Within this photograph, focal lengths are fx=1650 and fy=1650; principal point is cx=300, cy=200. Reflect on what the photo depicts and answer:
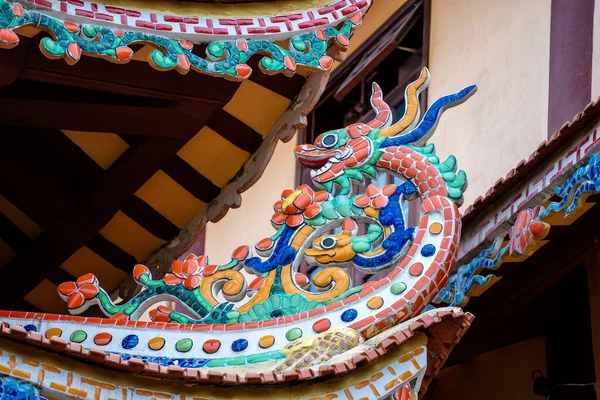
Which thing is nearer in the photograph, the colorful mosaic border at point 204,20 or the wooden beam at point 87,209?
the colorful mosaic border at point 204,20

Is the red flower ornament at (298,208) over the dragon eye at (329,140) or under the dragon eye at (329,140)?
under

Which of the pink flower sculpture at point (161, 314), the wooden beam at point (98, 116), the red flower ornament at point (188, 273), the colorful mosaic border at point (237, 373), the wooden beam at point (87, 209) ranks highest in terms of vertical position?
the wooden beam at point (87, 209)

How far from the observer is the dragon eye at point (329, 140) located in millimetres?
→ 7012

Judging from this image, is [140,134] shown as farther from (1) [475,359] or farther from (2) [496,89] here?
(2) [496,89]

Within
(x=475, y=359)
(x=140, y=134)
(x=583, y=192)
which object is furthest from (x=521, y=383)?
(x=140, y=134)

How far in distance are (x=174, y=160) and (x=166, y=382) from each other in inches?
101

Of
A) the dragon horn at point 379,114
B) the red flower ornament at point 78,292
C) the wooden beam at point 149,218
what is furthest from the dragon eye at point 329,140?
the wooden beam at point 149,218

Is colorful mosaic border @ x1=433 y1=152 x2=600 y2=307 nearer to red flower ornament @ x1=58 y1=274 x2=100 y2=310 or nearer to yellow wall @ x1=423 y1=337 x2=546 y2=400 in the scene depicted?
yellow wall @ x1=423 y1=337 x2=546 y2=400

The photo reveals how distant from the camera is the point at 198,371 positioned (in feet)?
18.4

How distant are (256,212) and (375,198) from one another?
5961 millimetres

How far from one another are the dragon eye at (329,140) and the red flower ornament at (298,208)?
0.95 feet

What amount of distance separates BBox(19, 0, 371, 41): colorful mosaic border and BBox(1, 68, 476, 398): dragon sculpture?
493 mm

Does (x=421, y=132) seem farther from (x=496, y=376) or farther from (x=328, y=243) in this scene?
(x=496, y=376)

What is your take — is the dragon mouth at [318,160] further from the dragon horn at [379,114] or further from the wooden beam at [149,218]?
the wooden beam at [149,218]
